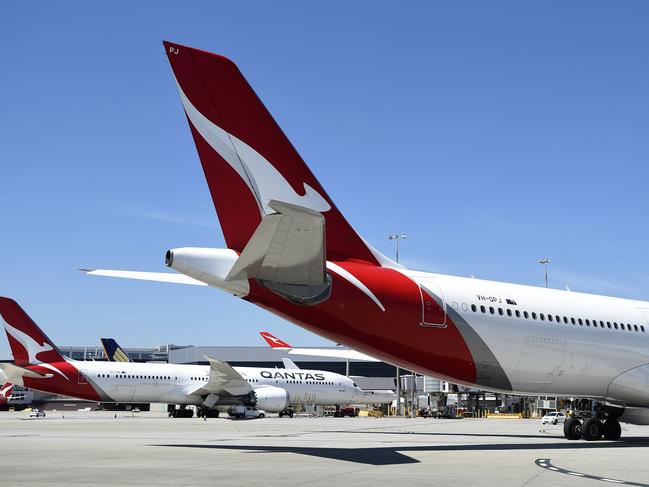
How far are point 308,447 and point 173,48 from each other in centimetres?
955

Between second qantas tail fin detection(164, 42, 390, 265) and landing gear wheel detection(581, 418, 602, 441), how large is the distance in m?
11.1

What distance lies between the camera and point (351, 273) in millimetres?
17109

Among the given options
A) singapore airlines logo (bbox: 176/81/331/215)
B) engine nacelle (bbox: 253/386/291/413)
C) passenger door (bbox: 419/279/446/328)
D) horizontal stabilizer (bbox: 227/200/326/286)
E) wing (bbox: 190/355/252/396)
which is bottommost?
engine nacelle (bbox: 253/386/291/413)

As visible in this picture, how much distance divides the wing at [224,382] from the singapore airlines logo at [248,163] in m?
30.4

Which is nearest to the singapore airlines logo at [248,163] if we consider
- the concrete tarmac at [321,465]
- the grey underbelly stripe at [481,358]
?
the grey underbelly stripe at [481,358]

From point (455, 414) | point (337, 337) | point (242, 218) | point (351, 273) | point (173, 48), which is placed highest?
point (173, 48)

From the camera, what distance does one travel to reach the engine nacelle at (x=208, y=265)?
15.0 metres

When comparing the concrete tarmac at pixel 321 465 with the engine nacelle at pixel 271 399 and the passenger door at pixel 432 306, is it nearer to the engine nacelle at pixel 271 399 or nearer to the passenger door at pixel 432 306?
the passenger door at pixel 432 306

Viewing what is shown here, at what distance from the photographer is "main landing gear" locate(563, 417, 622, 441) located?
846 inches

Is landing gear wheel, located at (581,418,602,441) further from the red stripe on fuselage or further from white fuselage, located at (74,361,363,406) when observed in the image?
white fuselage, located at (74,361,363,406)

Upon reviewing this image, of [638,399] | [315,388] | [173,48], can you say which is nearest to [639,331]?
[638,399]

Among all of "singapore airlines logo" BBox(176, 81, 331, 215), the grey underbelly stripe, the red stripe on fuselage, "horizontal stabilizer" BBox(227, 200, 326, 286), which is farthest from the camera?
the grey underbelly stripe

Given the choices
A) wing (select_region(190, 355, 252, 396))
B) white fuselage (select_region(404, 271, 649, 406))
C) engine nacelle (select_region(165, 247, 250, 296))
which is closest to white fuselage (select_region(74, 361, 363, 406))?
wing (select_region(190, 355, 252, 396))

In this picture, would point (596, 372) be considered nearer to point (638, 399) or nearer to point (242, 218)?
point (638, 399)
